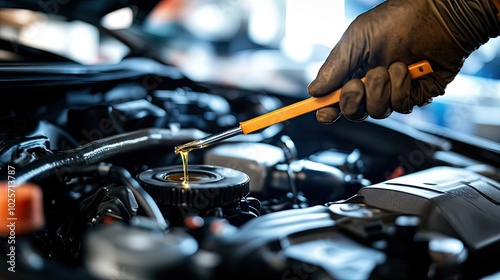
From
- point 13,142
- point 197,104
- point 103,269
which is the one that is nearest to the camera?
point 103,269

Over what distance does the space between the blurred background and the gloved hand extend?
0.72 metres

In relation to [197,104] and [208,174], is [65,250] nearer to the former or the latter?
[208,174]

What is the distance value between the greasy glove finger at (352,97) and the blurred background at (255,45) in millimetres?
827

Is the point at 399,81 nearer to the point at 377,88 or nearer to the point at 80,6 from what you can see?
the point at 377,88

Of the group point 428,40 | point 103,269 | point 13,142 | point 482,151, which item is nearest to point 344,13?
point 482,151

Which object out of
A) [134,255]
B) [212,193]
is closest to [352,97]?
[212,193]

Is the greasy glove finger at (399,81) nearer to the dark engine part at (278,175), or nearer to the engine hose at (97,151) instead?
the dark engine part at (278,175)

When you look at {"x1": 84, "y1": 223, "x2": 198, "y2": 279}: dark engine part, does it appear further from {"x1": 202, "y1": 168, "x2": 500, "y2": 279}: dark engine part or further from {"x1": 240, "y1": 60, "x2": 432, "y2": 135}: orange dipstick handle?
{"x1": 240, "y1": 60, "x2": 432, "y2": 135}: orange dipstick handle

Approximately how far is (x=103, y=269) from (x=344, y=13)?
3.86 metres

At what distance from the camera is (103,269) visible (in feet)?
1.87

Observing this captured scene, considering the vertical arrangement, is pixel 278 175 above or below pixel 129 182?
below

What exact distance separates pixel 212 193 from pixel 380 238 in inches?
12.2

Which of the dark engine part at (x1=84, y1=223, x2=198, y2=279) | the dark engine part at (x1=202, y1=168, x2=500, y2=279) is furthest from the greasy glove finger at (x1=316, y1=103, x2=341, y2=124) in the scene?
the dark engine part at (x1=84, y1=223, x2=198, y2=279)

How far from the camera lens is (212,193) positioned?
901 mm
